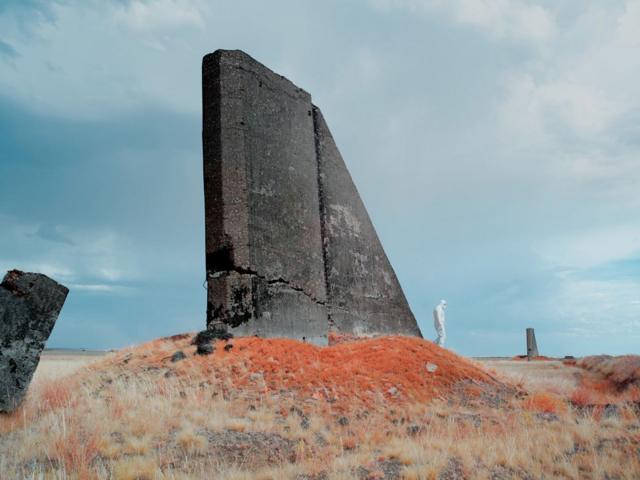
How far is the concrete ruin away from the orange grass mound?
0.68m

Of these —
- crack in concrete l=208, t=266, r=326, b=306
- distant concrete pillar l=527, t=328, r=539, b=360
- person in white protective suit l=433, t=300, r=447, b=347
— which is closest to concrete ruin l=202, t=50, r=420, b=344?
crack in concrete l=208, t=266, r=326, b=306

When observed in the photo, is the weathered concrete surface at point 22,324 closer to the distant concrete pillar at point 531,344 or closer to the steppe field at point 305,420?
the steppe field at point 305,420

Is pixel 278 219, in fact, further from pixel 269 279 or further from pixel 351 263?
pixel 351 263

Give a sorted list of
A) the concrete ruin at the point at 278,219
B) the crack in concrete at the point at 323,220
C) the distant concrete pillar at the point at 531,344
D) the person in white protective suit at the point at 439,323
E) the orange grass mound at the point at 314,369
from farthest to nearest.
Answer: the distant concrete pillar at the point at 531,344 < the person in white protective suit at the point at 439,323 < the crack in concrete at the point at 323,220 < the concrete ruin at the point at 278,219 < the orange grass mound at the point at 314,369

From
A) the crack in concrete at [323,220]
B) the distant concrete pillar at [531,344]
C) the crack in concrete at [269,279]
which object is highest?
the crack in concrete at [323,220]

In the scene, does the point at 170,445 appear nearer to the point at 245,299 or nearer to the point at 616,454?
the point at 245,299

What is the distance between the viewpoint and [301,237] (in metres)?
11.1

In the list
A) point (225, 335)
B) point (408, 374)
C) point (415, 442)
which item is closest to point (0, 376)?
point (225, 335)

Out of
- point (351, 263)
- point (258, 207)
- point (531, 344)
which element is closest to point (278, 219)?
point (258, 207)

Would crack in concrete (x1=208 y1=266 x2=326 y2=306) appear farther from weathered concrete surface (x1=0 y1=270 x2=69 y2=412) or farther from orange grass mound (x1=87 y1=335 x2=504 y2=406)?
weathered concrete surface (x1=0 y1=270 x2=69 y2=412)

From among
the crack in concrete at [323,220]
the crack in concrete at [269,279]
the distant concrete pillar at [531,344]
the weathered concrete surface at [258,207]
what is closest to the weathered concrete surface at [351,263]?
the crack in concrete at [323,220]

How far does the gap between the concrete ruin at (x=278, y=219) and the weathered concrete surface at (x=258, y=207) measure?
19 mm

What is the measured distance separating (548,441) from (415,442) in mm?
1449

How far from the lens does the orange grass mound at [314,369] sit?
8.42 meters
